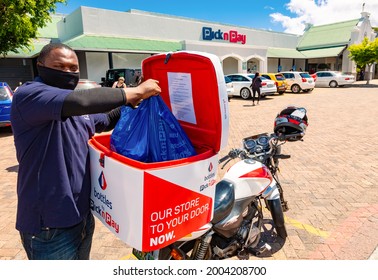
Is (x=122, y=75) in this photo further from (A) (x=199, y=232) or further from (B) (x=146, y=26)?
(A) (x=199, y=232)

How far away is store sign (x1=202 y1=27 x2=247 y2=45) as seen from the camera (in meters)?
26.4

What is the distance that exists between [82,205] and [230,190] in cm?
110

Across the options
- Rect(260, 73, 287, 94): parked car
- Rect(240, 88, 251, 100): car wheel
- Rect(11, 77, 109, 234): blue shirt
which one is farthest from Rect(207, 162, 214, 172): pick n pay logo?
Rect(260, 73, 287, 94): parked car

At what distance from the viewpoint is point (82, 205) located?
1668 mm

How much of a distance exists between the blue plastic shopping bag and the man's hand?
68 millimetres

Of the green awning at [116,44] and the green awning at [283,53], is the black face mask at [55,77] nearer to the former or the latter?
the green awning at [116,44]

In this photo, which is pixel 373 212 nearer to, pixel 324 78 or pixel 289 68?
pixel 324 78

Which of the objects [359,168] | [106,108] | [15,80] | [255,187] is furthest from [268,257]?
[15,80]

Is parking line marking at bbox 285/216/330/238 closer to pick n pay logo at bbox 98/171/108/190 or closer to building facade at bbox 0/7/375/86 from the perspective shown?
pick n pay logo at bbox 98/171/108/190

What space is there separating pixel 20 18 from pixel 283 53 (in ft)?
95.0

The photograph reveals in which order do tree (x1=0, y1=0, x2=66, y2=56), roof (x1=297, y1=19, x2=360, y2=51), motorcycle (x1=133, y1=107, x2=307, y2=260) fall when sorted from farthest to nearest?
roof (x1=297, y1=19, x2=360, y2=51) → tree (x1=0, y1=0, x2=66, y2=56) → motorcycle (x1=133, y1=107, x2=307, y2=260)

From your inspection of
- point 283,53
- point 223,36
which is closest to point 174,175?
point 223,36

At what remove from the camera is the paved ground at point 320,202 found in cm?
307

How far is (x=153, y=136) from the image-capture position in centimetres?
143
